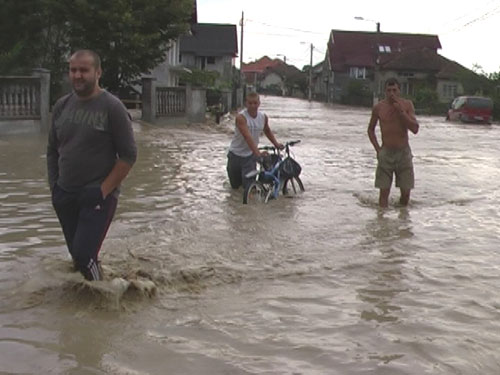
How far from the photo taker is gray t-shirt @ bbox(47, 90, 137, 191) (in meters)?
4.55

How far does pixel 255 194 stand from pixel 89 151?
5.06 meters

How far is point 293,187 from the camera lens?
35.2ft

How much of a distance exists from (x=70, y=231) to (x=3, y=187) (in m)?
5.91

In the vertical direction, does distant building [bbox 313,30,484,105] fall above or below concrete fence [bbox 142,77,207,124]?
above

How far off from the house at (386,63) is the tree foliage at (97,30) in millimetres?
48081

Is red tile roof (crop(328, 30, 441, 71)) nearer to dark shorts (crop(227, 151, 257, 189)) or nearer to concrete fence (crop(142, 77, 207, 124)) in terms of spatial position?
concrete fence (crop(142, 77, 207, 124))

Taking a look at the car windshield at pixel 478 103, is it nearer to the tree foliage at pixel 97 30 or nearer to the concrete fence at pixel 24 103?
the tree foliage at pixel 97 30

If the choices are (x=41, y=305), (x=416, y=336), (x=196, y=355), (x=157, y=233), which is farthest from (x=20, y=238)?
(x=416, y=336)

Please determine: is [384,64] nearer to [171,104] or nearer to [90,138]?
[171,104]

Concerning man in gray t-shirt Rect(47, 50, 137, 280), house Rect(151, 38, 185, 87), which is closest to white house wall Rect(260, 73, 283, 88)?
house Rect(151, 38, 185, 87)

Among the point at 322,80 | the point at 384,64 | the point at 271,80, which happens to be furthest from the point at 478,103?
the point at 271,80

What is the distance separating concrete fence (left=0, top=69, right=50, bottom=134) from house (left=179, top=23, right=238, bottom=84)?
49483 mm

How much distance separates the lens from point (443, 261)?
678cm

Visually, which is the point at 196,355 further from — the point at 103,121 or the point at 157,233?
the point at 157,233
